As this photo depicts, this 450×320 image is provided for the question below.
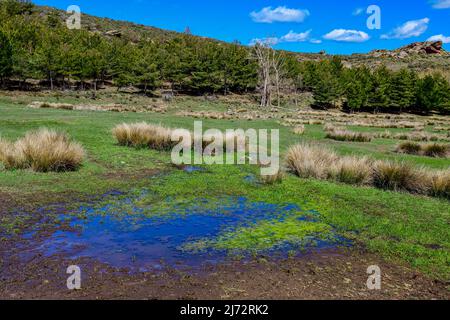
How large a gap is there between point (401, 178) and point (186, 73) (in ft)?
252

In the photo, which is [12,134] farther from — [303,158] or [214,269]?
[214,269]

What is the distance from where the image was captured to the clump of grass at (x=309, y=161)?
1282 cm

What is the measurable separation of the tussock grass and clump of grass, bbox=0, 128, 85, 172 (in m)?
6.55

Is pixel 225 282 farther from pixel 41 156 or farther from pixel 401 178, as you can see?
pixel 41 156

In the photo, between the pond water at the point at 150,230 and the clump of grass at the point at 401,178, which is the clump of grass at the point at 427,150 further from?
the pond water at the point at 150,230

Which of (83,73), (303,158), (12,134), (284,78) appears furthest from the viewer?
(284,78)

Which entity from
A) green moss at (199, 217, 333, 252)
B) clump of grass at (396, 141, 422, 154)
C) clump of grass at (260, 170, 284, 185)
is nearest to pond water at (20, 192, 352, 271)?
green moss at (199, 217, 333, 252)

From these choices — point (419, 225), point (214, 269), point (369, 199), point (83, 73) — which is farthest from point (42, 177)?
point (83, 73)

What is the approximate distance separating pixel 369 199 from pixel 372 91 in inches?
3118

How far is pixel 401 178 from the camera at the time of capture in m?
11.7

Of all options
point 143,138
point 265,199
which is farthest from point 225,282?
point 143,138

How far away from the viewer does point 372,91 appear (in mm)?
84000

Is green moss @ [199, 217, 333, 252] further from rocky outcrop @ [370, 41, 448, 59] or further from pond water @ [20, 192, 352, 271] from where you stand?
rocky outcrop @ [370, 41, 448, 59]

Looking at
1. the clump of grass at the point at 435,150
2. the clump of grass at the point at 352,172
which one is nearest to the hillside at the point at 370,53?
the clump of grass at the point at 435,150
